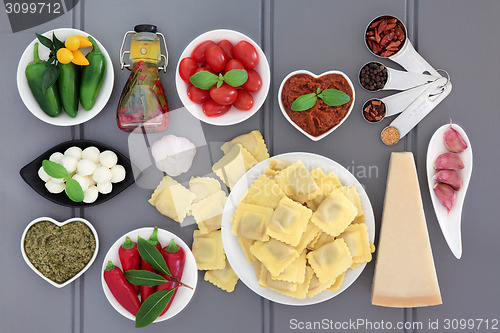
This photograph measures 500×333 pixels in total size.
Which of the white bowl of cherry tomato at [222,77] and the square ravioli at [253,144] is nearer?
the white bowl of cherry tomato at [222,77]

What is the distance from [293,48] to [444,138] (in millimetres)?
620

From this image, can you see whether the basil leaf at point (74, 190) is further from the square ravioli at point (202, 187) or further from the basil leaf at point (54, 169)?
the square ravioli at point (202, 187)

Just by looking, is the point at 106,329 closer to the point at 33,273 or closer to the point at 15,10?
the point at 33,273

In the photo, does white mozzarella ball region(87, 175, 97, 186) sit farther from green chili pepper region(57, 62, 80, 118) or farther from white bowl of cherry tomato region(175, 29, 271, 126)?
white bowl of cherry tomato region(175, 29, 271, 126)

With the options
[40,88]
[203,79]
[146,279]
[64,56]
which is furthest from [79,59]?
[146,279]

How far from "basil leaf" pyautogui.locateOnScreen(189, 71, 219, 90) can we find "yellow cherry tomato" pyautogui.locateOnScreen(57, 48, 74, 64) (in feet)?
1.26

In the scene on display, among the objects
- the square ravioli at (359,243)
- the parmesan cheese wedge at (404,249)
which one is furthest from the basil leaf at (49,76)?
the parmesan cheese wedge at (404,249)

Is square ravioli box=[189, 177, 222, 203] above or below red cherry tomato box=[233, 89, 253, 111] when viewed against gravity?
below

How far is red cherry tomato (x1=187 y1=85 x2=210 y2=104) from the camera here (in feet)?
4.45

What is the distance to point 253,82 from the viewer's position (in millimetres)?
1349

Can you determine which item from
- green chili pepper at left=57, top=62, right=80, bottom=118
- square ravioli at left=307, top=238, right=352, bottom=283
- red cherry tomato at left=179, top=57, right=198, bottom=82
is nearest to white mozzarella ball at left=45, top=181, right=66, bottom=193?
green chili pepper at left=57, top=62, right=80, bottom=118

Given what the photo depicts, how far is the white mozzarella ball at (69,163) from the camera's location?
1.33 m

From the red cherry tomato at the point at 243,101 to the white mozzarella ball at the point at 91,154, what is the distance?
49cm

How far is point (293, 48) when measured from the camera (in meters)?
1.47
